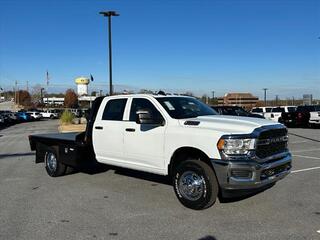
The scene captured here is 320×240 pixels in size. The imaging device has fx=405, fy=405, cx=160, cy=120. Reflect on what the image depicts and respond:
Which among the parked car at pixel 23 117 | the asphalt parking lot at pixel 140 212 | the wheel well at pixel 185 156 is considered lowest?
the parked car at pixel 23 117

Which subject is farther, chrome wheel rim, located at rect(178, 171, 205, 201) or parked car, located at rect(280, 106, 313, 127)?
parked car, located at rect(280, 106, 313, 127)

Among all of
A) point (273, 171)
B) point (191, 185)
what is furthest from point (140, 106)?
point (273, 171)

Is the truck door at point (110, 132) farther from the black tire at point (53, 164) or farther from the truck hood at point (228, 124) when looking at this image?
the truck hood at point (228, 124)

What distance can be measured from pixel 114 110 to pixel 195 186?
8.80 ft

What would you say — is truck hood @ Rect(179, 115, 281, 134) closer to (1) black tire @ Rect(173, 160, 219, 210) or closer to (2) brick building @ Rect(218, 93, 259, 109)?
(1) black tire @ Rect(173, 160, 219, 210)

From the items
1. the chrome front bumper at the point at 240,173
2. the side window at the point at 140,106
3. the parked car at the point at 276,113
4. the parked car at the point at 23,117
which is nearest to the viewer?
the chrome front bumper at the point at 240,173

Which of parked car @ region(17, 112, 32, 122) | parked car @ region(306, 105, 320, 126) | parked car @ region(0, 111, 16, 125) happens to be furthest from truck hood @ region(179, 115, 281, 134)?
parked car @ region(17, 112, 32, 122)

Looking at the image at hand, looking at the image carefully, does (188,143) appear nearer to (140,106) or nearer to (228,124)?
(228,124)

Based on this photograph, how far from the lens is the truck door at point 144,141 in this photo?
7.13m

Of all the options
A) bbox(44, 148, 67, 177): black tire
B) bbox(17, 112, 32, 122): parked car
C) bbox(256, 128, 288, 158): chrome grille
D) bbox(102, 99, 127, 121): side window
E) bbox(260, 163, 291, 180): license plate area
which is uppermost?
bbox(102, 99, 127, 121): side window

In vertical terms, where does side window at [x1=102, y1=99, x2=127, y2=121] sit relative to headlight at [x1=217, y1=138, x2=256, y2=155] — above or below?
above

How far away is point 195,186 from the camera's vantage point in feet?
21.2

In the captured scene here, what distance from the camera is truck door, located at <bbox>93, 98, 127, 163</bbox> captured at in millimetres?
7957

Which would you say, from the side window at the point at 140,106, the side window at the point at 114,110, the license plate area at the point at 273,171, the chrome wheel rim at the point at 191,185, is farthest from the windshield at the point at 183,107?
the license plate area at the point at 273,171
